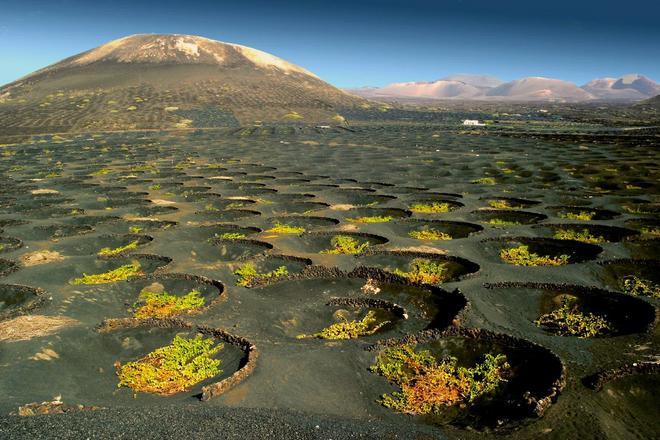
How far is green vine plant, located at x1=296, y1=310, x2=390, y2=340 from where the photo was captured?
913 cm

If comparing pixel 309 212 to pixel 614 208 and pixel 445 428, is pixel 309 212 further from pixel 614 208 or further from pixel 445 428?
pixel 445 428

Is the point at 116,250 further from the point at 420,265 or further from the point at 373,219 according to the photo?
the point at 420,265

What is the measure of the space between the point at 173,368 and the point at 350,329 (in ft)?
10.7

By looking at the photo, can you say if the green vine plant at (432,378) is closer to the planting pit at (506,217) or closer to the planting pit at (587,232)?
the planting pit at (587,232)

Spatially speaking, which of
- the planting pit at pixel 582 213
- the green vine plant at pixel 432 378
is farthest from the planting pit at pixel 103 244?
the planting pit at pixel 582 213

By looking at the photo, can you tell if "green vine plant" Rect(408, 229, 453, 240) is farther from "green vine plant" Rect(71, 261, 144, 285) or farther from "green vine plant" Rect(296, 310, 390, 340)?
"green vine plant" Rect(71, 261, 144, 285)

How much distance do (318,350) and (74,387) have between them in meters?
3.76

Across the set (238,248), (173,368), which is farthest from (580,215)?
(173,368)

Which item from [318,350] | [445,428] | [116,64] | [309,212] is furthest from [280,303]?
[116,64]

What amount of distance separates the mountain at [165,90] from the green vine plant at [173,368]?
68149 millimetres

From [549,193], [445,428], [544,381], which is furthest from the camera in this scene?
[549,193]

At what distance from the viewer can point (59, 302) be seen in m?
10.4

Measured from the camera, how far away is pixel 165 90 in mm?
96312

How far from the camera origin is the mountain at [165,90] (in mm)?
77562
